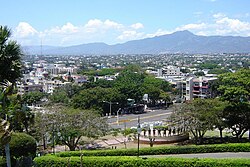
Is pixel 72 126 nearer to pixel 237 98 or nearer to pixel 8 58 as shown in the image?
pixel 237 98

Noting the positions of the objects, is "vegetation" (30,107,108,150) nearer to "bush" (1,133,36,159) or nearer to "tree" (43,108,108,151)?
"tree" (43,108,108,151)

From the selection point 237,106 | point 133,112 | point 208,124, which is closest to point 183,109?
point 208,124

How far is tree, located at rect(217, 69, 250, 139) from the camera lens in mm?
29959

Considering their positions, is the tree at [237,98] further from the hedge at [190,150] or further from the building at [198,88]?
the building at [198,88]

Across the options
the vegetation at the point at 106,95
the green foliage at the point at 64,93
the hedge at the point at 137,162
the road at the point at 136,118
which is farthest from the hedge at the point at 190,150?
the green foliage at the point at 64,93

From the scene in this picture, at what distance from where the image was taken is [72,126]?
29.6 m

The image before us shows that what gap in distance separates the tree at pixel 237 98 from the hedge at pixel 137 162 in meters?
11.3

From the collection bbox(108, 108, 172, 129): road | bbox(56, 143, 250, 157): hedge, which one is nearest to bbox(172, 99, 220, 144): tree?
bbox(56, 143, 250, 157): hedge

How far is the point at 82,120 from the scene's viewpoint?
30047mm

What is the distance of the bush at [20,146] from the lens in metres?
15.9

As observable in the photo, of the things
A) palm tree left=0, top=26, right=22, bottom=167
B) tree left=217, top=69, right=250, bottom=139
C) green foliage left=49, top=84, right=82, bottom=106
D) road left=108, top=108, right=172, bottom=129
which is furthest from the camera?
green foliage left=49, top=84, right=82, bottom=106

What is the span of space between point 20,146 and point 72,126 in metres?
A: 13.6

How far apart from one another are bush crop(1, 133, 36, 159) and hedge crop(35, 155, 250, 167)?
3.62 meters

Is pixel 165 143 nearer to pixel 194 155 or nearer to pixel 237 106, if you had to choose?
pixel 237 106
